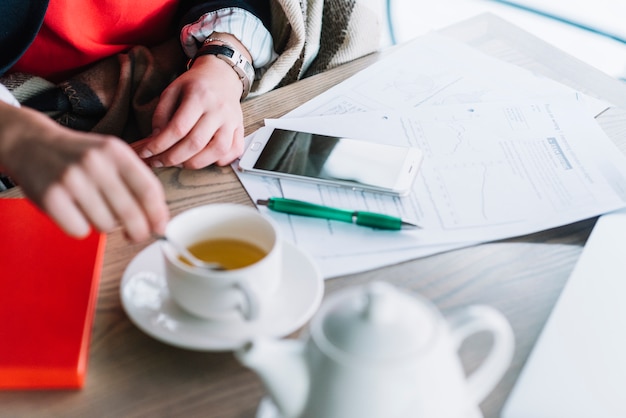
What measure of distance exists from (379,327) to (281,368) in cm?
6

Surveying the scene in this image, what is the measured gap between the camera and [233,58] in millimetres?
838

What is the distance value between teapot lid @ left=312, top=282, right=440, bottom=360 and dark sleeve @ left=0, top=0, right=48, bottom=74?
2.20 ft

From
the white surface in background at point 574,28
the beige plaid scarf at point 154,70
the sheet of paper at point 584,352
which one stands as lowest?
the white surface in background at point 574,28

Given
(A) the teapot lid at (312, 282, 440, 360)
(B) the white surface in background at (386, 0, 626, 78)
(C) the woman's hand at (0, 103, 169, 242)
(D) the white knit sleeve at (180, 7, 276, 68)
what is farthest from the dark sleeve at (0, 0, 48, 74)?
(B) the white surface in background at (386, 0, 626, 78)

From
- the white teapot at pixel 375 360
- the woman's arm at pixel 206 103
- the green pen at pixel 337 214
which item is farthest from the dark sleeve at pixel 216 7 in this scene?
the white teapot at pixel 375 360

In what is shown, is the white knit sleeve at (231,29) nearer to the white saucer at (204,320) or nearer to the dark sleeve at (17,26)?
the dark sleeve at (17,26)

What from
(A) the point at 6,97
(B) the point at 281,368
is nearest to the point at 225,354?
(B) the point at 281,368

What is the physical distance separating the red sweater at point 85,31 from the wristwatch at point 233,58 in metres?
0.12

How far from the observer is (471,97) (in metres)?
0.80

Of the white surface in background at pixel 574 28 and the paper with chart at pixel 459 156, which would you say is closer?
the paper with chart at pixel 459 156

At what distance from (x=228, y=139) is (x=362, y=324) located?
0.40 meters

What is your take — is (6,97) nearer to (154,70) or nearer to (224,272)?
(154,70)

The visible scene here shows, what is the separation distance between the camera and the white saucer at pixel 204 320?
0.47 m

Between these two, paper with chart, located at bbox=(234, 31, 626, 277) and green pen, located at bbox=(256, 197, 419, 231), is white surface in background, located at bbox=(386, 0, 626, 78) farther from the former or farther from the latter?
green pen, located at bbox=(256, 197, 419, 231)
